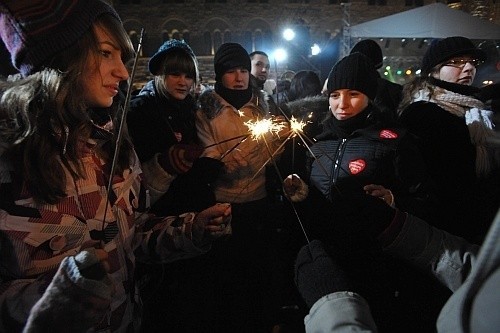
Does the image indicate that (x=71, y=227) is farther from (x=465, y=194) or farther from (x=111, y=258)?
(x=465, y=194)

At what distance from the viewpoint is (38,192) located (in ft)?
4.31

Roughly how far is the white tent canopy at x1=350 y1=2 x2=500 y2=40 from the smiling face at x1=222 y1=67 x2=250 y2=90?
8.90 meters

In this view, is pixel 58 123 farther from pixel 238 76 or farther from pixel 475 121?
pixel 475 121

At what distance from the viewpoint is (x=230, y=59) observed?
3.18 m

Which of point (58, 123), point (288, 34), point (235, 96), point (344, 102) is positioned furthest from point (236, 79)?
point (288, 34)

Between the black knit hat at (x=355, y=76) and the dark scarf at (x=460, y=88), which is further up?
the black knit hat at (x=355, y=76)

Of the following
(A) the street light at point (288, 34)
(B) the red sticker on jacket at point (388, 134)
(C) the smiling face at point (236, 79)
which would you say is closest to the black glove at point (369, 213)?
(B) the red sticker on jacket at point (388, 134)

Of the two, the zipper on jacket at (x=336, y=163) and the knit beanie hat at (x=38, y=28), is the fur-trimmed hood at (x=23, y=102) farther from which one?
the zipper on jacket at (x=336, y=163)

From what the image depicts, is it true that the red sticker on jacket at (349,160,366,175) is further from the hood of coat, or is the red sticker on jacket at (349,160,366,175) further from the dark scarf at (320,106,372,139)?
the hood of coat

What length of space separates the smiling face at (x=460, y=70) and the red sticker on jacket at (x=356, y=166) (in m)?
1.52

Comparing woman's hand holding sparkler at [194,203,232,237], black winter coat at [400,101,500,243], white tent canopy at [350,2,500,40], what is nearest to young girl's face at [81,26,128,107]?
woman's hand holding sparkler at [194,203,232,237]

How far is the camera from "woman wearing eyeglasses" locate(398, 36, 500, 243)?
9.00 ft

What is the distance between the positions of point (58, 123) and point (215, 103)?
71.9 inches

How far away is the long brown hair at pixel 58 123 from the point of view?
1.33 metres
